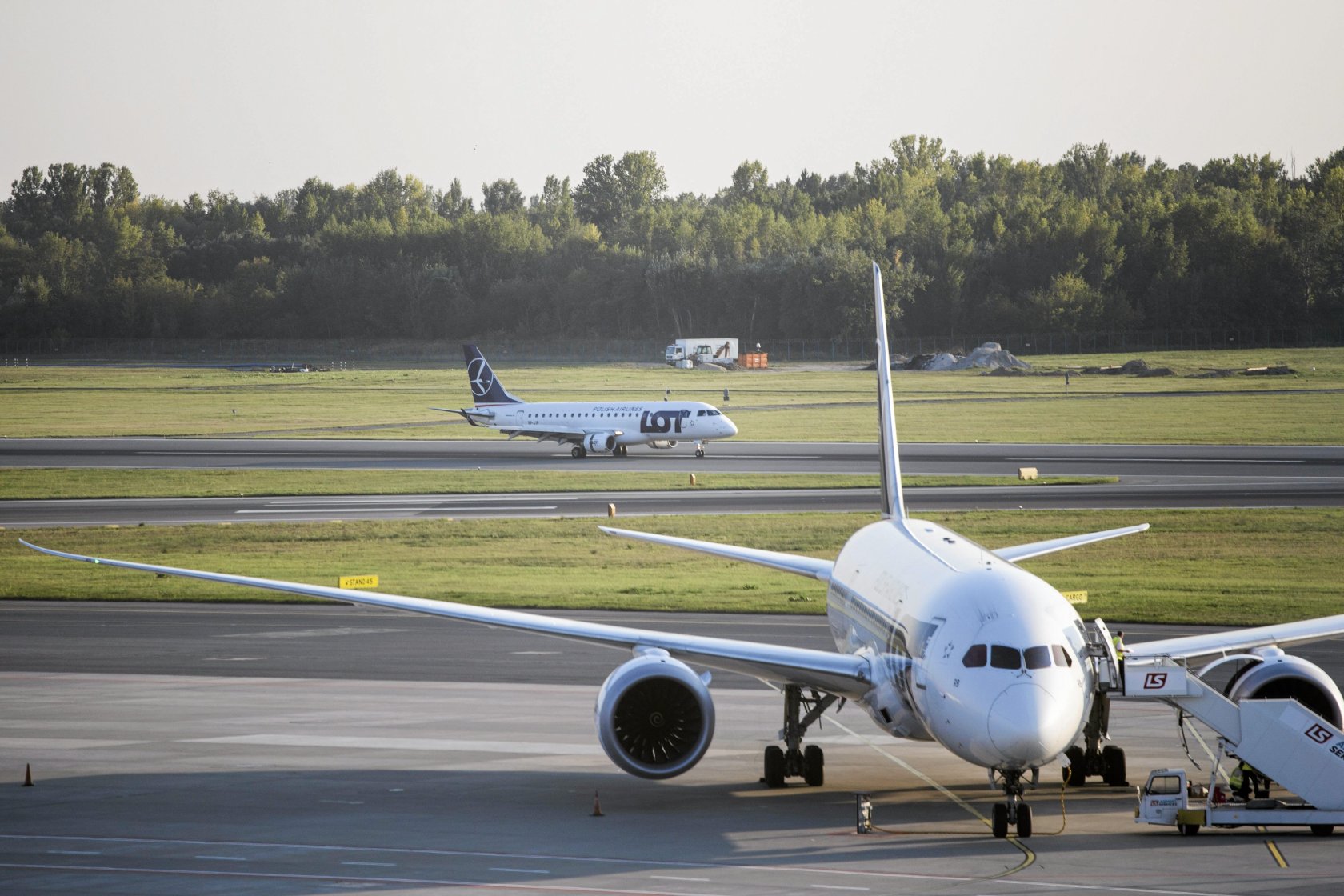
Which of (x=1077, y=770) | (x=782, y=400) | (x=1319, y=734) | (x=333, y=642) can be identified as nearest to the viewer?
(x=1319, y=734)

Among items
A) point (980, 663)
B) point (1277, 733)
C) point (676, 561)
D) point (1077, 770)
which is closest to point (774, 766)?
point (1077, 770)

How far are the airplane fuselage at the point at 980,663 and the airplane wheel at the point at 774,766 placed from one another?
2245 mm

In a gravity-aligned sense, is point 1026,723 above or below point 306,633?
above

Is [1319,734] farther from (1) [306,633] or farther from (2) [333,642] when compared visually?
(1) [306,633]

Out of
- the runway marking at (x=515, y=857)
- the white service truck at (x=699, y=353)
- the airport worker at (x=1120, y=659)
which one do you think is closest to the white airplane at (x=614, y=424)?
the airport worker at (x=1120, y=659)

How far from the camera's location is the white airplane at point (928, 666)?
17281 mm

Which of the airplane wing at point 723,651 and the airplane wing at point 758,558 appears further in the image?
the airplane wing at point 758,558

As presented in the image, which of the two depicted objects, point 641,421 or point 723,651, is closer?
point 723,651

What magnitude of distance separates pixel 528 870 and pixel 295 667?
1709cm

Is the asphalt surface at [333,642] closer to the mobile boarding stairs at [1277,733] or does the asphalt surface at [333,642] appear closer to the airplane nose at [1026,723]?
the mobile boarding stairs at [1277,733]

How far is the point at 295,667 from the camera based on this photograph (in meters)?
33.5

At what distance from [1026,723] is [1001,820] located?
2731mm

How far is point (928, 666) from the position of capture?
18281mm

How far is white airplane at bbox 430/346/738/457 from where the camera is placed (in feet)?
291
